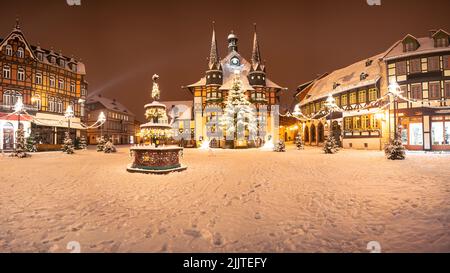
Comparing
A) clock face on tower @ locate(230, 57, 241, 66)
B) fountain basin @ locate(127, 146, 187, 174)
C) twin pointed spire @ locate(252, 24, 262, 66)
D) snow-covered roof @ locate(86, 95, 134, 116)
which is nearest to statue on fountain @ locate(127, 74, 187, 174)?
fountain basin @ locate(127, 146, 187, 174)

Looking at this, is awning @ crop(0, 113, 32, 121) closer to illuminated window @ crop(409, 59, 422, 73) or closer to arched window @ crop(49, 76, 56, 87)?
arched window @ crop(49, 76, 56, 87)

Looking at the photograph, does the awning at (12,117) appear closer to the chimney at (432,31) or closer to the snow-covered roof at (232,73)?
the snow-covered roof at (232,73)

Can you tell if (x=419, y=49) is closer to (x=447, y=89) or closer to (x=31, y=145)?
(x=447, y=89)

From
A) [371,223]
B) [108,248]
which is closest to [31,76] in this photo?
[108,248]

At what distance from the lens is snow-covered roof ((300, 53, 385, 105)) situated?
2795cm

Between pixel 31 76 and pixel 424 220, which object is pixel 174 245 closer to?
pixel 424 220

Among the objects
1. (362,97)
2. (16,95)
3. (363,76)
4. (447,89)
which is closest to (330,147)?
(362,97)

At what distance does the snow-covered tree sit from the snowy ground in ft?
86.8

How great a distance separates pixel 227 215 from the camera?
5363 mm

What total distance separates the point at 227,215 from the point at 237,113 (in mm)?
30382

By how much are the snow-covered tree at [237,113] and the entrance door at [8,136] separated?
1050 inches

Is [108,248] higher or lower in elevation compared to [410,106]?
lower

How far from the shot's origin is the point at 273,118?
41938 millimetres
